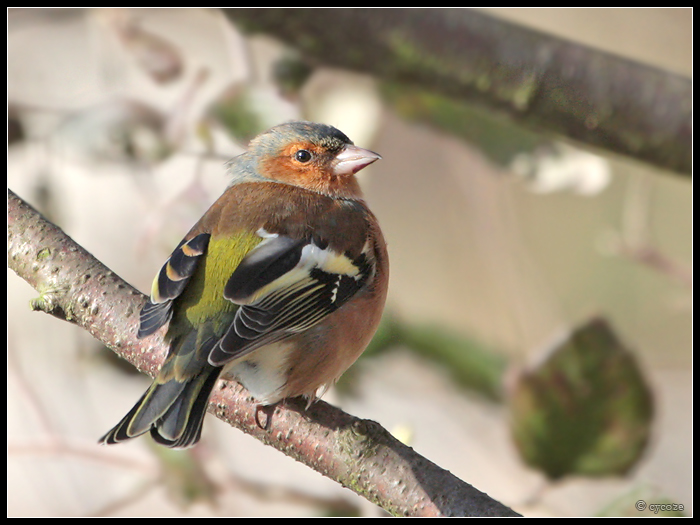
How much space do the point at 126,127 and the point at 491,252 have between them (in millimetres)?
2449

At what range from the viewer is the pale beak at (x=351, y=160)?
284cm

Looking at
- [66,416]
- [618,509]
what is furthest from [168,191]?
[618,509]

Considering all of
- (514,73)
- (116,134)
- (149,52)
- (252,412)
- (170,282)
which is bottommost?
(252,412)

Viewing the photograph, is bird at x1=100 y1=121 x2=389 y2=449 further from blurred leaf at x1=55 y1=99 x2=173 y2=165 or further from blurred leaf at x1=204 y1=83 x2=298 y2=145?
blurred leaf at x1=55 y1=99 x2=173 y2=165

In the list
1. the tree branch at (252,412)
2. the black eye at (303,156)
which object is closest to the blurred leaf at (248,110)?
the black eye at (303,156)

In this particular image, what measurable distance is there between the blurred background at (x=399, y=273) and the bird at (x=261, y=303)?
1.33 ft

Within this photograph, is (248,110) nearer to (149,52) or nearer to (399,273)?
(149,52)

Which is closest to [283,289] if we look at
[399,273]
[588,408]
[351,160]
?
[351,160]

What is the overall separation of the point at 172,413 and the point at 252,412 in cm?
33

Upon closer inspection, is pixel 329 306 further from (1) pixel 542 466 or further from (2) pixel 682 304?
(2) pixel 682 304

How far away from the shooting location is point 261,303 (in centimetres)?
214

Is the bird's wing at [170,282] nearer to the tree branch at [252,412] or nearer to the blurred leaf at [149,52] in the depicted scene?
the tree branch at [252,412]

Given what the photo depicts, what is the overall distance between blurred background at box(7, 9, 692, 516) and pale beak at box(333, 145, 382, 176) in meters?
0.39

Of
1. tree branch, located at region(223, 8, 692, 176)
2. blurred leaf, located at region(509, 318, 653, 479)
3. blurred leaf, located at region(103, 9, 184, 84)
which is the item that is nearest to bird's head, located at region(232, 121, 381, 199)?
tree branch, located at region(223, 8, 692, 176)
